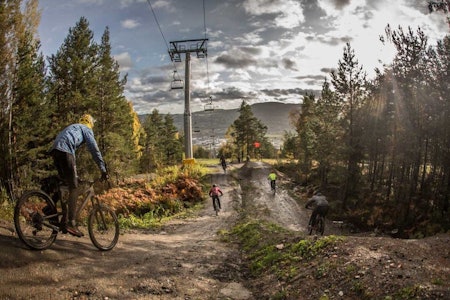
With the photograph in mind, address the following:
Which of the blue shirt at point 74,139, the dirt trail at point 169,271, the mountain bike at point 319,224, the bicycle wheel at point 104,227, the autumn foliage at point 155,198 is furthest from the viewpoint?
the autumn foliage at point 155,198

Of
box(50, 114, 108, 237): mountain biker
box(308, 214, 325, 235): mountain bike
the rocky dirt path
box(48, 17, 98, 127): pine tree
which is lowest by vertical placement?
box(308, 214, 325, 235): mountain bike

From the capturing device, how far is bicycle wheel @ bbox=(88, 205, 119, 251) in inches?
278

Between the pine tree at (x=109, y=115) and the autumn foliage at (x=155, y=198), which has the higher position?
the pine tree at (x=109, y=115)

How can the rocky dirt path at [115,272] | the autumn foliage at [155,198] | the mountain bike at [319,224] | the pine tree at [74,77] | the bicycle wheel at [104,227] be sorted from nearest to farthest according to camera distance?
the rocky dirt path at [115,272] < the bicycle wheel at [104,227] < the mountain bike at [319,224] < the autumn foliage at [155,198] < the pine tree at [74,77]

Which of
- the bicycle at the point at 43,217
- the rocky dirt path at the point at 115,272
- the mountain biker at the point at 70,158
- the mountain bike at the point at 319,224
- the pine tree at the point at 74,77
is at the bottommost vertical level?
the mountain bike at the point at 319,224

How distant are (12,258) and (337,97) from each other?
93.0 feet

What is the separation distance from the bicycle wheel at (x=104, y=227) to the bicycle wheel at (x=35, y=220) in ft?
2.97

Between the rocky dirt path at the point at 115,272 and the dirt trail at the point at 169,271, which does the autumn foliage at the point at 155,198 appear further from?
the dirt trail at the point at 169,271

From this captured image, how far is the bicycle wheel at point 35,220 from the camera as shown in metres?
5.59

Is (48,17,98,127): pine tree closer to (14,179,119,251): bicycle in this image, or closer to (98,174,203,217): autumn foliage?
(98,174,203,217): autumn foliage

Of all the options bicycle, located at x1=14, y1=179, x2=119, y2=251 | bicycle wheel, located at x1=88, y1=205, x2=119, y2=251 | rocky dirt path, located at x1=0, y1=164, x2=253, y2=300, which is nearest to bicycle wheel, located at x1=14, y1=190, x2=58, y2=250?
bicycle, located at x1=14, y1=179, x2=119, y2=251

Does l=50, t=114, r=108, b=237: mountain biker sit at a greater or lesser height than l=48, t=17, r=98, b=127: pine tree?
lesser

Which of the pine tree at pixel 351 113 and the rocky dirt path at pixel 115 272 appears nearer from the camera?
the rocky dirt path at pixel 115 272

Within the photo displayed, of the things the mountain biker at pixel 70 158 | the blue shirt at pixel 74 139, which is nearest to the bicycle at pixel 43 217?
the mountain biker at pixel 70 158
